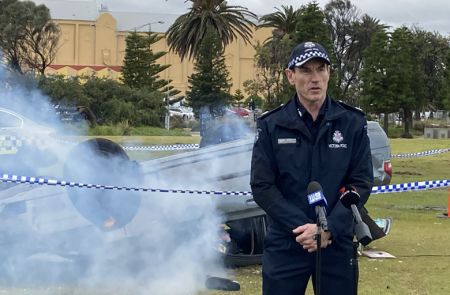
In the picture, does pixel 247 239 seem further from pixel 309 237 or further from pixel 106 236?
pixel 309 237

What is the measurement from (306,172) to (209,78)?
1843 inches

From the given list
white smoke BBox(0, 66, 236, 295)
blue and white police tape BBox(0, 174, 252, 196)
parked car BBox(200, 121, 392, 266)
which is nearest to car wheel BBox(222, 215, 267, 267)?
parked car BBox(200, 121, 392, 266)

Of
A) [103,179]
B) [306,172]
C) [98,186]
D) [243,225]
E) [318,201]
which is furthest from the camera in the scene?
[243,225]

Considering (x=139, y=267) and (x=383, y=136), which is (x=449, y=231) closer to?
(x=383, y=136)

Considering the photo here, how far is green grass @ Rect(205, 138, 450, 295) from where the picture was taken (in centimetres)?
669

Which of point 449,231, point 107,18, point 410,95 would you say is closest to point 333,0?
point 410,95

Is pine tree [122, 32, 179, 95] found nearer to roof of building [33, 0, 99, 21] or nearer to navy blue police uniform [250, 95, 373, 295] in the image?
roof of building [33, 0, 99, 21]

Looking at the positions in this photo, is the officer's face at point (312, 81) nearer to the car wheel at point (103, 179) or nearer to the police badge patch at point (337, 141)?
the police badge patch at point (337, 141)

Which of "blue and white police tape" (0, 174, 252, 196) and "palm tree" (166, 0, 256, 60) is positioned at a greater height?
"palm tree" (166, 0, 256, 60)

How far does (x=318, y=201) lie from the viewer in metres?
3.07

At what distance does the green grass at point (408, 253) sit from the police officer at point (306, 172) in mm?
3085

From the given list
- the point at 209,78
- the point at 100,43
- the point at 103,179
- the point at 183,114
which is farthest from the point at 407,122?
the point at 100,43

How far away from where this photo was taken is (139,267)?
6762 mm

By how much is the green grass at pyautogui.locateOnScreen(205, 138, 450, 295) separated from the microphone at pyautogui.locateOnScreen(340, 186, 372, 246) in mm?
3310
